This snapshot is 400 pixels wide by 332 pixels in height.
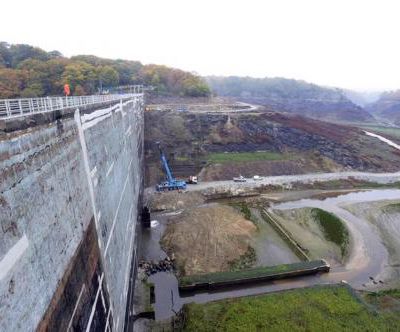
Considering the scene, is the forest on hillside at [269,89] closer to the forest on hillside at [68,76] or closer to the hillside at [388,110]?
the hillside at [388,110]

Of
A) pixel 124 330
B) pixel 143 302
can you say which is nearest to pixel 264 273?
pixel 143 302

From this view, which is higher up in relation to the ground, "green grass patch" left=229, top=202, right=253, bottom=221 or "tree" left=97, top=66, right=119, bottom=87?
"tree" left=97, top=66, right=119, bottom=87

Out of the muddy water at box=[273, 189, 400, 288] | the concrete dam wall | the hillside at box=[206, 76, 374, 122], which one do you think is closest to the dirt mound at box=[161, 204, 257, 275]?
the muddy water at box=[273, 189, 400, 288]

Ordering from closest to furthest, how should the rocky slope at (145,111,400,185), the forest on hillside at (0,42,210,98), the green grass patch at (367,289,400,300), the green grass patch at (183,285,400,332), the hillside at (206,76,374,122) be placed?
the green grass patch at (183,285,400,332), the green grass patch at (367,289,400,300), the forest on hillside at (0,42,210,98), the rocky slope at (145,111,400,185), the hillside at (206,76,374,122)

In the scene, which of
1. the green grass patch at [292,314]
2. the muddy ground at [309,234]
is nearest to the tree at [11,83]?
the muddy ground at [309,234]

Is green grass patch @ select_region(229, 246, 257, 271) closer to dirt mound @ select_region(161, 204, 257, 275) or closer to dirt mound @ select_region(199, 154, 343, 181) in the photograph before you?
dirt mound @ select_region(161, 204, 257, 275)

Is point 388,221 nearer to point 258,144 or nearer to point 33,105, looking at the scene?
point 258,144

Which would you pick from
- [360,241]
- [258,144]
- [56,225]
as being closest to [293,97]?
[258,144]
